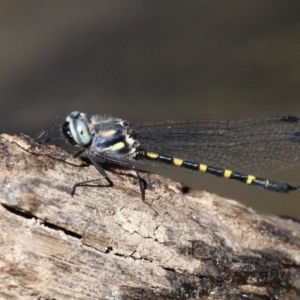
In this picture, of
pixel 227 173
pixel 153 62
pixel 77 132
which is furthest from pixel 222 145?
pixel 153 62

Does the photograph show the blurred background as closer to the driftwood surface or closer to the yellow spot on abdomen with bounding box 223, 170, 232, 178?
the yellow spot on abdomen with bounding box 223, 170, 232, 178

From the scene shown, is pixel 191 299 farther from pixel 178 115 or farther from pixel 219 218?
pixel 178 115

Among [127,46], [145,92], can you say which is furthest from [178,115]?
[127,46]

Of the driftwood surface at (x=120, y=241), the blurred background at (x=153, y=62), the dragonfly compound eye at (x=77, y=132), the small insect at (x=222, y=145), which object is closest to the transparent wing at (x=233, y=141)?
the small insect at (x=222, y=145)

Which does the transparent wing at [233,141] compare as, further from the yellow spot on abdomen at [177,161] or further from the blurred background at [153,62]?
the blurred background at [153,62]

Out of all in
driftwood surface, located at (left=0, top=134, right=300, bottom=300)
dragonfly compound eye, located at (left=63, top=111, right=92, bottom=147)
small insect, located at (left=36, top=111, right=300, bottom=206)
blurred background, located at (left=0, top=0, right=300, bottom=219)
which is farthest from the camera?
blurred background, located at (left=0, top=0, right=300, bottom=219)

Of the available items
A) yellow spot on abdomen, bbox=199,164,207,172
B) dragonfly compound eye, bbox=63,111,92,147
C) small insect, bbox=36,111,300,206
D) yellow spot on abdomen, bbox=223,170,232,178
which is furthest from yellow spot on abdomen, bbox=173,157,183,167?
dragonfly compound eye, bbox=63,111,92,147

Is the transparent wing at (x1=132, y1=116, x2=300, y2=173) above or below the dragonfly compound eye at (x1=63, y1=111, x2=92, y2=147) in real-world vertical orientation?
above
